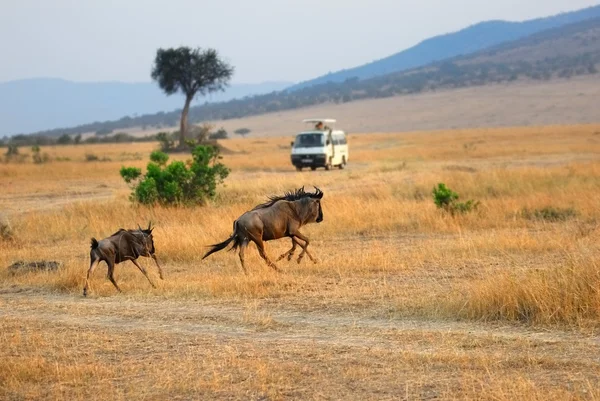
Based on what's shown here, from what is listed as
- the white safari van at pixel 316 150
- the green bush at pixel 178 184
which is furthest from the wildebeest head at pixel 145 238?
the white safari van at pixel 316 150

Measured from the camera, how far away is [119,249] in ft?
39.2

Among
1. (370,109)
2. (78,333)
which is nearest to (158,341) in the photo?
(78,333)

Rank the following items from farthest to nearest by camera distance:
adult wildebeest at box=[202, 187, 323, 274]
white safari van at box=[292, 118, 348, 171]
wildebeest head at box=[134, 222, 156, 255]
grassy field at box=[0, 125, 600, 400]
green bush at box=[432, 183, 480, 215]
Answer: white safari van at box=[292, 118, 348, 171] < green bush at box=[432, 183, 480, 215] < adult wildebeest at box=[202, 187, 323, 274] < wildebeest head at box=[134, 222, 156, 255] < grassy field at box=[0, 125, 600, 400]

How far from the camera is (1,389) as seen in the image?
24.6 ft

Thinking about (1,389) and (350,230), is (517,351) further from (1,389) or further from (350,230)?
(350,230)

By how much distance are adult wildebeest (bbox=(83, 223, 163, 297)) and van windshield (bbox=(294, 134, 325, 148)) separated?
1039 inches

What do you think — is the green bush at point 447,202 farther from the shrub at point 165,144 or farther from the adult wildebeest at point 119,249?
the shrub at point 165,144

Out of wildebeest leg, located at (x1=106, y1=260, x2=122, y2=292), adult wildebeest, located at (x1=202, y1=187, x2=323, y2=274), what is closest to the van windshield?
adult wildebeest, located at (x1=202, y1=187, x2=323, y2=274)

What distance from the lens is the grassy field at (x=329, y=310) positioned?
7.39m

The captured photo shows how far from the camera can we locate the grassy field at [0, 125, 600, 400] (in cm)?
739

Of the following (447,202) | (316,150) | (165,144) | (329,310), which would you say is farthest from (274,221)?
(165,144)

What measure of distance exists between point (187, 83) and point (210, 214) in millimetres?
45889

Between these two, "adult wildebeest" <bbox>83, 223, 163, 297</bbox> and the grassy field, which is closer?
the grassy field

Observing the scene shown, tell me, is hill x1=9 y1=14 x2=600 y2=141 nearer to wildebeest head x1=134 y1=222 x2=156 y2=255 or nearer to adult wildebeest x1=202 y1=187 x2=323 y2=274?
adult wildebeest x1=202 y1=187 x2=323 y2=274
